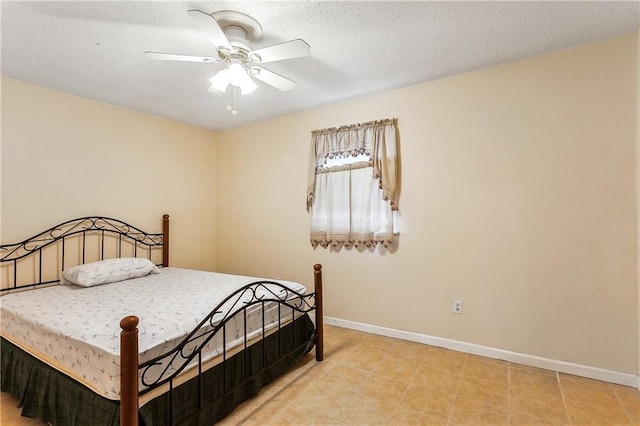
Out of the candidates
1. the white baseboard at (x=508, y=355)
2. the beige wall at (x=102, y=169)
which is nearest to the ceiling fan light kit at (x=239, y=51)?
the beige wall at (x=102, y=169)

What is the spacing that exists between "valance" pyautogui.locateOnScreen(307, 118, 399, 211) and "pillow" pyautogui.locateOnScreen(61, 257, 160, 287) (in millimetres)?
1859

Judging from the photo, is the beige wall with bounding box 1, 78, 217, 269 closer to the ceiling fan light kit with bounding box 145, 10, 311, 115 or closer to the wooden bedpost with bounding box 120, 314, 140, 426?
the ceiling fan light kit with bounding box 145, 10, 311, 115

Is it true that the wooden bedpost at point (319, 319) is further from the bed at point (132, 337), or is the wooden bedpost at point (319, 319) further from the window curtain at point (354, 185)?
the window curtain at point (354, 185)

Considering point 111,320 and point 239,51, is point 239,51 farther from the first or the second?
point 111,320

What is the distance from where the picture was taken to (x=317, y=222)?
3590mm

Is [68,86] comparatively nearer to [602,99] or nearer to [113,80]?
[113,80]

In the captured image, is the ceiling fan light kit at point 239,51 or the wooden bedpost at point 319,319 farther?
the wooden bedpost at point 319,319

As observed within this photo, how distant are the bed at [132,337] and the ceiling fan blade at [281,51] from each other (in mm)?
1530

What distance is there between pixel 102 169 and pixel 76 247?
2.75 ft

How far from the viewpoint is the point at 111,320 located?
1.85 meters

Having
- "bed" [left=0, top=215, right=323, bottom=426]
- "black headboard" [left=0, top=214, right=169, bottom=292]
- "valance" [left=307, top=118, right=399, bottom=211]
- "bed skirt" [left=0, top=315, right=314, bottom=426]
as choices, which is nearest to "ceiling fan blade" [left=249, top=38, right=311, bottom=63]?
"valance" [left=307, top=118, right=399, bottom=211]

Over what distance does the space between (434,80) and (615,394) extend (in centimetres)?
275

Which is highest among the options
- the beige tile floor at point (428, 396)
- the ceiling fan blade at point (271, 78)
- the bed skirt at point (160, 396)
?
the ceiling fan blade at point (271, 78)

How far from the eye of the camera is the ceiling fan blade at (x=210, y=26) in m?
1.57
